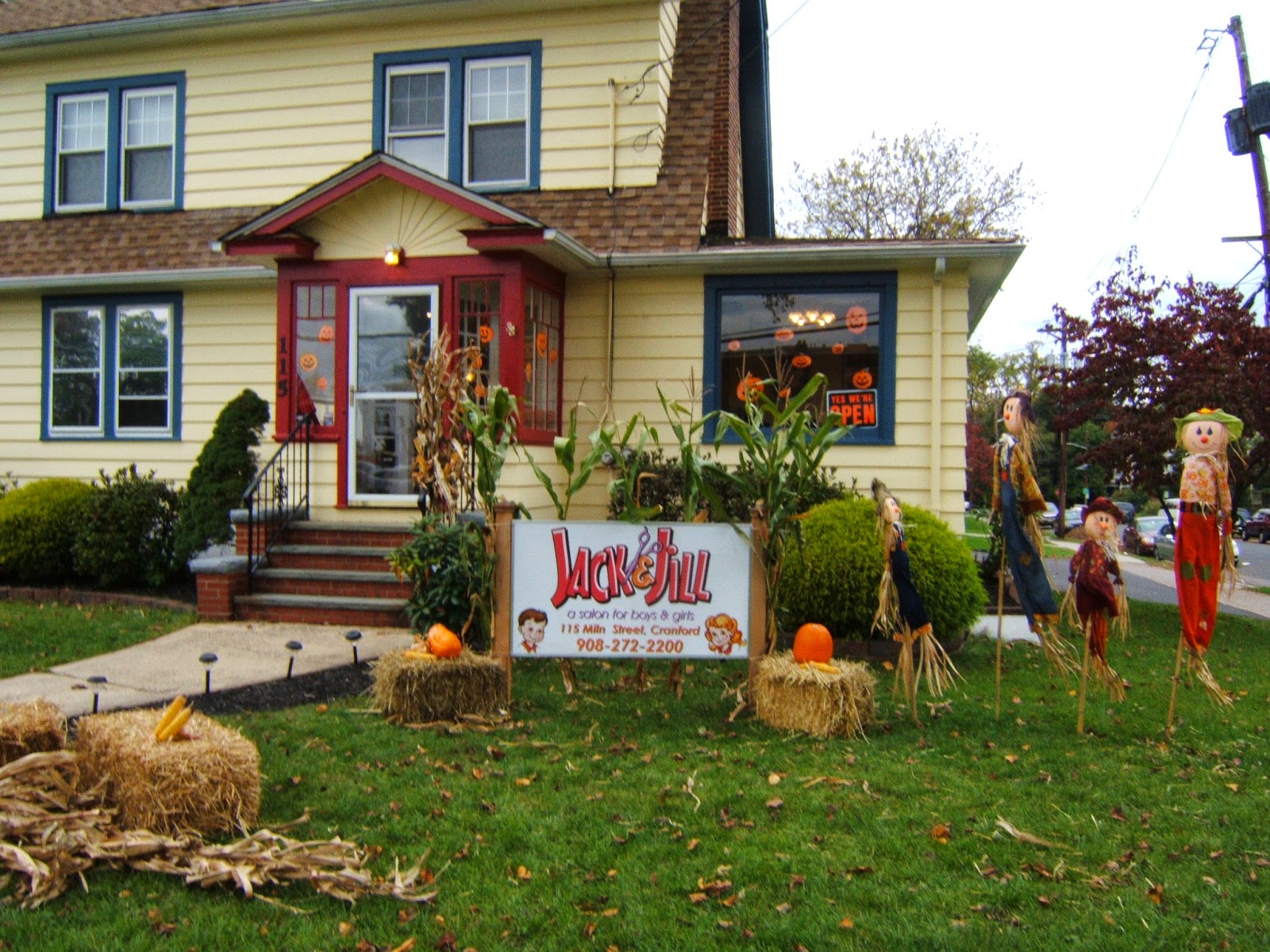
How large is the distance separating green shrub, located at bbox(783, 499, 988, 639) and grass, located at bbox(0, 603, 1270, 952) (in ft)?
5.32

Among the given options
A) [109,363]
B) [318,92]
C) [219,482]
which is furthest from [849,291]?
[109,363]

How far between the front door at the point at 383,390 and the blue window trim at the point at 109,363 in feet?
9.35

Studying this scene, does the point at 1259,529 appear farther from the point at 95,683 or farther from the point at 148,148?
the point at 95,683

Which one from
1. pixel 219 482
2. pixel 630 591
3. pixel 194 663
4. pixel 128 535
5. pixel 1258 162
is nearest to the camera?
pixel 630 591

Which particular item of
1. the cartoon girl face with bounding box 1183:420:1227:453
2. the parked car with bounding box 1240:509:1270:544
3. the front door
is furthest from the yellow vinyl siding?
the parked car with bounding box 1240:509:1270:544

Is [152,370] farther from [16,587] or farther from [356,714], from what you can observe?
[356,714]

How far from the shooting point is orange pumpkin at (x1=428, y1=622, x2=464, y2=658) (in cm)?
→ 614

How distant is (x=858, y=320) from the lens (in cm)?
1066

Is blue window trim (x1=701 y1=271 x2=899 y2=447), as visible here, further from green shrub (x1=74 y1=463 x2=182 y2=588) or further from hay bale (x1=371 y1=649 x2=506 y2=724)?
green shrub (x1=74 y1=463 x2=182 y2=588)

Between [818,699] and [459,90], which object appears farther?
[459,90]

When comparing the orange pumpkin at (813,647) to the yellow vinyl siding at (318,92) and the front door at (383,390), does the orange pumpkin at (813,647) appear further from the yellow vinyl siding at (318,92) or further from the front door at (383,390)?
the yellow vinyl siding at (318,92)

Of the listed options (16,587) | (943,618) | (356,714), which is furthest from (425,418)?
(16,587)

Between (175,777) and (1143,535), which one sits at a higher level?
(175,777)

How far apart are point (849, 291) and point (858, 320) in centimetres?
31
